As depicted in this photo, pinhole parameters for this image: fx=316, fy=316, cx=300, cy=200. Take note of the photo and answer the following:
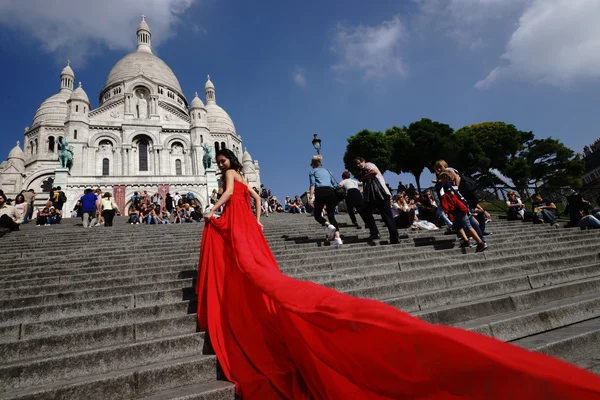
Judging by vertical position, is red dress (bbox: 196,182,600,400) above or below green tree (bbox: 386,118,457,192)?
below

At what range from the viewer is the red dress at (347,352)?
3.26 ft

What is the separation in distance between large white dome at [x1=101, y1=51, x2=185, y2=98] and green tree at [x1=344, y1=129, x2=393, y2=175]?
98.8ft

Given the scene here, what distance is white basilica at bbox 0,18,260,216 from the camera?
29703mm

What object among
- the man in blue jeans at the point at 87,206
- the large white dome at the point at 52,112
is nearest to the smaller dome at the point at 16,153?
the large white dome at the point at 52,112

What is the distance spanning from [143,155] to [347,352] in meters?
40.2

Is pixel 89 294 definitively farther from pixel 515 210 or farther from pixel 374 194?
pixel 515 210

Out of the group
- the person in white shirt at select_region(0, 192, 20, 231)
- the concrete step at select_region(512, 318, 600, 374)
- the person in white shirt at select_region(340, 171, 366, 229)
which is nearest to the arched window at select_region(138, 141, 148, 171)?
the person in white shirt at select_region(0, 192, 20, 231)

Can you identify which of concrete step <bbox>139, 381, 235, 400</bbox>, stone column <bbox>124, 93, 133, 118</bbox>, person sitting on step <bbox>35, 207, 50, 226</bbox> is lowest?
concrete step <bbox>139, 381, 235, 400</bbox>

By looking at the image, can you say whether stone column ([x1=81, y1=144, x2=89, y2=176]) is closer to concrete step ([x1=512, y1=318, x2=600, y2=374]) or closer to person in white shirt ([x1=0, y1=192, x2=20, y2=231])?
person in white shirt ([x1=0, y1=192, x2=20, y2=231])

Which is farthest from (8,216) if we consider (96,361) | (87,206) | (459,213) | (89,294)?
(459,213)

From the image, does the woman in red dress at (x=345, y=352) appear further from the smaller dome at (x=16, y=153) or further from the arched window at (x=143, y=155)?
the smaller dome at (x=16, y=153)

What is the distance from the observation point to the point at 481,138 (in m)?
40.0

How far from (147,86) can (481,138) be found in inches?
1708

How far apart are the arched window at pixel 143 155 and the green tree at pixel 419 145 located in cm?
2940
